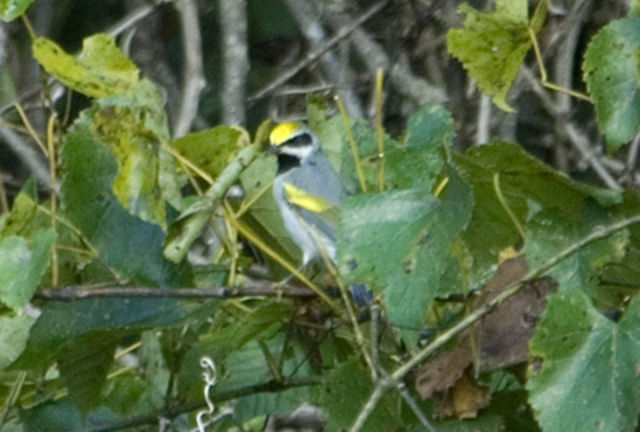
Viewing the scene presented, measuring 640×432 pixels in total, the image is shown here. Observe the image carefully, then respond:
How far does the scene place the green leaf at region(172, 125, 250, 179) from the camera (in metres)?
1.88

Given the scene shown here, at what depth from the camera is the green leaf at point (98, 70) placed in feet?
6.05

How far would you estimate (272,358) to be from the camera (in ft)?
5.87

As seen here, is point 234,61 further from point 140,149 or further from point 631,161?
point 140,149

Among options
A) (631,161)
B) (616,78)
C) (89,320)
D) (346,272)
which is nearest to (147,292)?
(89,320)

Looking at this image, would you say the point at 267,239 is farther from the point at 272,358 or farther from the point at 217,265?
the point at 272,358

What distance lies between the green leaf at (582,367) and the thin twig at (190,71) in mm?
2273

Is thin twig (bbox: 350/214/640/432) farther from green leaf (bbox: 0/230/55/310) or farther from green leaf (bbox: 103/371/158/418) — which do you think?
green leaf (bbox: 103/371/158/418)

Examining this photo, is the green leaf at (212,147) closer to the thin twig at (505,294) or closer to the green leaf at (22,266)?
the green leaf at (22,266)

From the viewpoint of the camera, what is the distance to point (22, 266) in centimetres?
161

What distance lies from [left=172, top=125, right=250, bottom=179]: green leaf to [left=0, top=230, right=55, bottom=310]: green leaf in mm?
318

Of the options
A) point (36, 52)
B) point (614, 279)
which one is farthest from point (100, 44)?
point (614, 279)

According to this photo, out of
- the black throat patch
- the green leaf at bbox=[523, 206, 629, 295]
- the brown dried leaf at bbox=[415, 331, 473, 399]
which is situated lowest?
the black throat patch

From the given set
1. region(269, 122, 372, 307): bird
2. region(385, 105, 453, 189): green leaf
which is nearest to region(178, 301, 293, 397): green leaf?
region(385, 105, 453, 189): green leaf

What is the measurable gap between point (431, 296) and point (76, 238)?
716 mm
